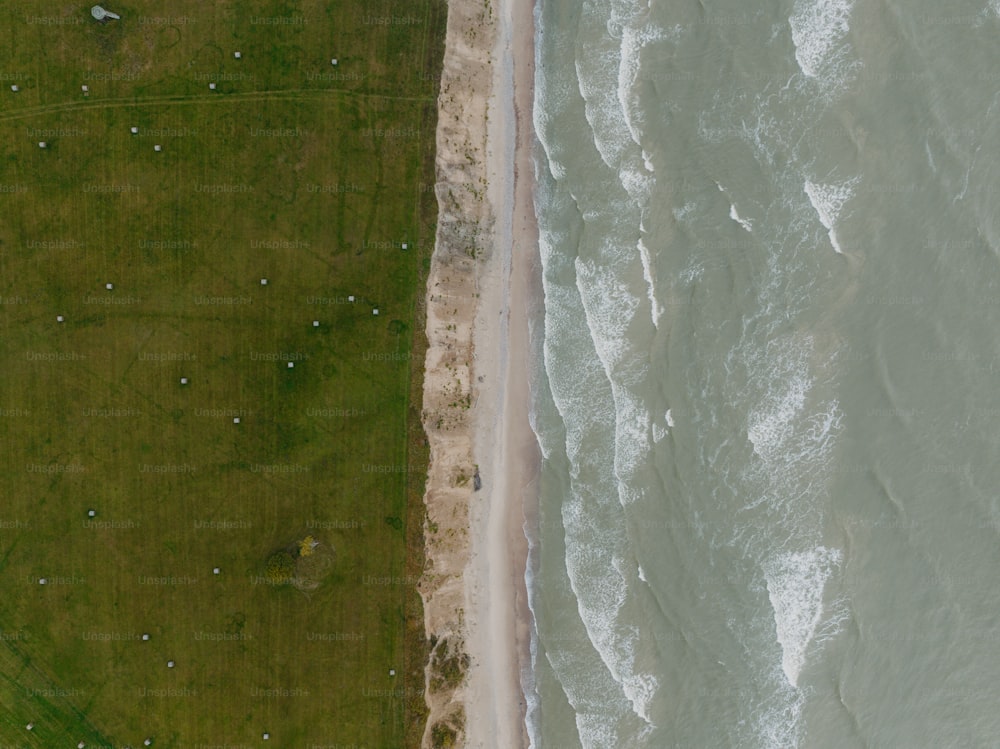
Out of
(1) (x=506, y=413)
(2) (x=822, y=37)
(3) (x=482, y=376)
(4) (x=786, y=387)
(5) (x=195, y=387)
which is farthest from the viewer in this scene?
(1) (x=506, y=413)

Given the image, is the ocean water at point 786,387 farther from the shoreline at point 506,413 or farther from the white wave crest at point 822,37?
the shoreline at point 506,413

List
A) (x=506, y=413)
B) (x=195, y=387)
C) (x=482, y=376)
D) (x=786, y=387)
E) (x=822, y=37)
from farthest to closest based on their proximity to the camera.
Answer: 1. (x=506, y=413)
2. (x=482, y=376)
3. (x=195, y=387)
4. (x=822, y=37)
5. (x=786, y=387)

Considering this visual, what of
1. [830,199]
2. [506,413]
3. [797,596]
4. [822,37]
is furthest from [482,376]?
[822,37]

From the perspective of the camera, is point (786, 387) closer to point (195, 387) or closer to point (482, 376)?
point (482, 376)

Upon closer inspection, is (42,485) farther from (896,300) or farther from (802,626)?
(896,300)

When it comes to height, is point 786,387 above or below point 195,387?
below

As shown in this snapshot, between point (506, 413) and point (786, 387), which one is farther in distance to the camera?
point (506, 413)

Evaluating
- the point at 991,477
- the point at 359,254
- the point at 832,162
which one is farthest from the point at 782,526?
the point at 359,254
